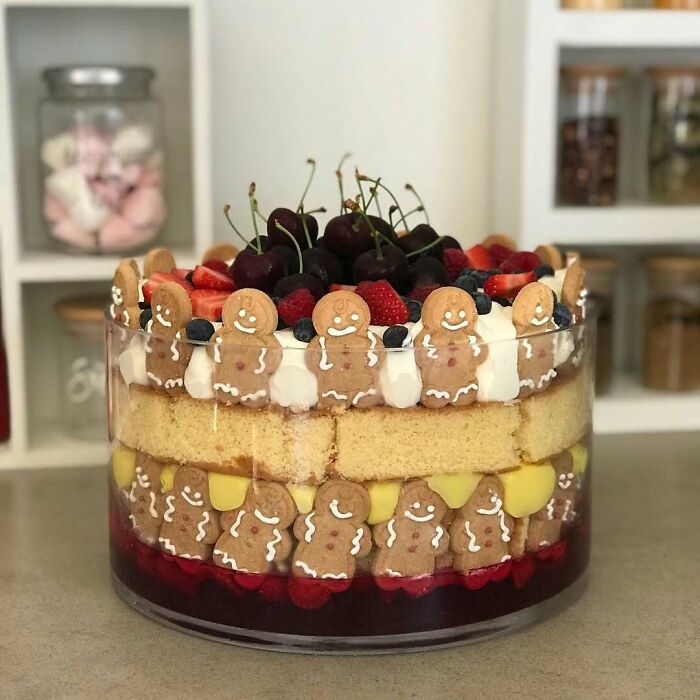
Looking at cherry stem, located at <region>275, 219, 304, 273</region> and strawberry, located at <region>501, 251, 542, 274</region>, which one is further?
strawberry, located at <region>501, 251, 542, 274</region>

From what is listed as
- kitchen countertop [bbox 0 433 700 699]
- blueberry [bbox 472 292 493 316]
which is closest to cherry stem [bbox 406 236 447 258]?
blueberry [bbox 472 292 493 316]

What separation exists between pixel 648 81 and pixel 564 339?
32.0 inches

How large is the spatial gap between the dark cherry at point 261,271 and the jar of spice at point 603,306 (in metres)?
0.69

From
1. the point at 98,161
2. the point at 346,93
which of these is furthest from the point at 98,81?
the point at 346,93

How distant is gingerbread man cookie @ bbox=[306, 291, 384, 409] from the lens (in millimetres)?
881

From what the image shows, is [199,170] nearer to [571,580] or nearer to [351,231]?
[351,231]

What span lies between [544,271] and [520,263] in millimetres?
25

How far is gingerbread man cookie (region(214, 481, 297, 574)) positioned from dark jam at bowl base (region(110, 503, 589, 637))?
1cm

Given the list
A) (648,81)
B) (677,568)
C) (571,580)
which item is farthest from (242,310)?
(648,81)

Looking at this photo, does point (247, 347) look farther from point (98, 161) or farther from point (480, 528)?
point (98, 161)

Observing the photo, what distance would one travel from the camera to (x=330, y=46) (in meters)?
1.59

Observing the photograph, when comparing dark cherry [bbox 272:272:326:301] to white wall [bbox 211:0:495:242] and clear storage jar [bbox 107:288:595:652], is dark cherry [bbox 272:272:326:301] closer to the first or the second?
clear storage jar [bbox 107:288:595:652]

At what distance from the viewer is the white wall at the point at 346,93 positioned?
5.18 feet

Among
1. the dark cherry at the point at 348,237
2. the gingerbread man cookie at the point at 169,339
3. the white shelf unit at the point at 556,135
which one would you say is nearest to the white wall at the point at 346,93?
the white shelf unit at the point at 556,135
